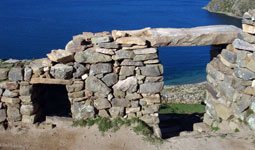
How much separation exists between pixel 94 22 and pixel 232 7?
86.9 feet

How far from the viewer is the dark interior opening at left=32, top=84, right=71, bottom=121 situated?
29.1 feet

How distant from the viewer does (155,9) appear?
194 ft

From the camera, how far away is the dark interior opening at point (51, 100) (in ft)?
29.1

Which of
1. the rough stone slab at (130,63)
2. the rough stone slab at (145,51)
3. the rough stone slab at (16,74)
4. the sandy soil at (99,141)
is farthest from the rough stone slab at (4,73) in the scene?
the rough stone slab at (145,51)

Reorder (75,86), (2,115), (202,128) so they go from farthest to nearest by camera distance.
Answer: (202,128), (2,115), (75,86)

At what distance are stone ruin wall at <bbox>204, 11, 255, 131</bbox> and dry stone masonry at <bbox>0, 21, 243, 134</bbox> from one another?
43mm

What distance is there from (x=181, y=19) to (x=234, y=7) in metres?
10.8

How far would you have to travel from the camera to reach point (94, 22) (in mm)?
44375

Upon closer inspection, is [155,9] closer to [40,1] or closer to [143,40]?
[40,1]

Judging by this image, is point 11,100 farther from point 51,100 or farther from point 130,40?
point 130,40

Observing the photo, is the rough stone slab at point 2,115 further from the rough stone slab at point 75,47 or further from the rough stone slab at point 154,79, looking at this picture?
the rough stone slab at point 154,79

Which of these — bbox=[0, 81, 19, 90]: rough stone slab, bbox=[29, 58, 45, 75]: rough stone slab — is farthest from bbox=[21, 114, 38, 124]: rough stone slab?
bbox=[29, 58, 45, 75]: rough stone slab

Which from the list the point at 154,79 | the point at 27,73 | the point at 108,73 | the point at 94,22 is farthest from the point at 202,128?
the point at 94,22

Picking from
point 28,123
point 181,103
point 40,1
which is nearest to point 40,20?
point 40,1
